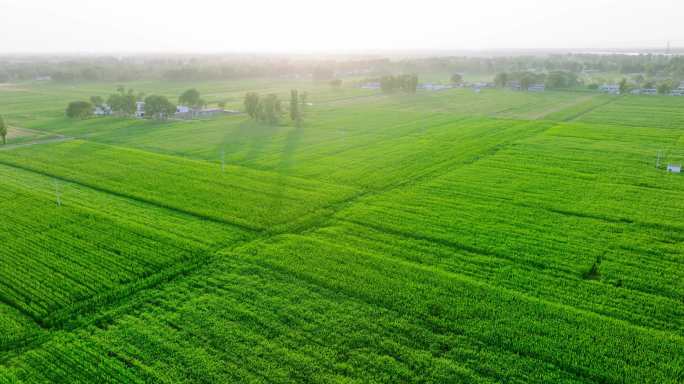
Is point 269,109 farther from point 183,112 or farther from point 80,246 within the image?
point 80,246

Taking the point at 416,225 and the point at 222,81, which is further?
the point at 222,81

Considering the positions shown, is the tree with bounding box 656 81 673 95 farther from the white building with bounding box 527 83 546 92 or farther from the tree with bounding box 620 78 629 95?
the white building with bounding box 527 83 546 92

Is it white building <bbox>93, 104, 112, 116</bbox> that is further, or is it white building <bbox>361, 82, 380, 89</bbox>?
white building <bbox>361, 82, 380, 89</bbox>

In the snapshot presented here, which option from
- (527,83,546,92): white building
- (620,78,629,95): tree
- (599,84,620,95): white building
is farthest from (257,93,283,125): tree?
(599,84,620,95): white building

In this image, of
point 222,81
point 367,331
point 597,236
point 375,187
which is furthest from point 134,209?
point 222,81

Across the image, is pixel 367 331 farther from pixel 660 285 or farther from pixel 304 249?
pixel 660 285

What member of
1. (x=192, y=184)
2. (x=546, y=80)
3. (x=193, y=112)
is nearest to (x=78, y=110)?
(x=193, y=112)
